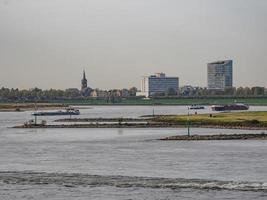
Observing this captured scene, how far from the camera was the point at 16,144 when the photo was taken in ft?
201

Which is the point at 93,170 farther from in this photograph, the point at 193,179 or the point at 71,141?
the point at 71,141

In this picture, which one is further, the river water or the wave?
the wave

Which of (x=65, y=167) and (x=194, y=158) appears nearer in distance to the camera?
(x=65, y=167)

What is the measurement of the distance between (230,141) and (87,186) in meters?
30.2

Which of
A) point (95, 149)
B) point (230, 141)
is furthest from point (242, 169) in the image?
point (230, 141)

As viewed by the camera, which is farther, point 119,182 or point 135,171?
point 135,171

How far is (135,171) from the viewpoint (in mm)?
38250

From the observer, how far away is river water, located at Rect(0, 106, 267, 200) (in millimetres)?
31438

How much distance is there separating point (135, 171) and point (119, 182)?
4.22 meters

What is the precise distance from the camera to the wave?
32469 mm

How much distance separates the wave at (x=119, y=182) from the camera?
32469 millimetres

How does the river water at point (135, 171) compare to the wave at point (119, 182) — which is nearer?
the river water at point (135, 171)

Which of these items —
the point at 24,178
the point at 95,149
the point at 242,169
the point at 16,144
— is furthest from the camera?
the point at 16,144

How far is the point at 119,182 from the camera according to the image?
34094mm
